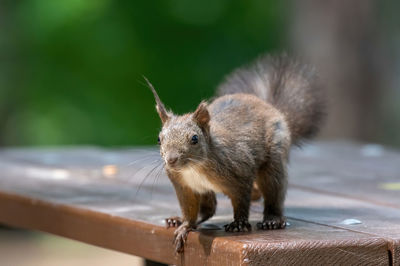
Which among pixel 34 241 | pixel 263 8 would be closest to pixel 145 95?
→ pixel 263 8

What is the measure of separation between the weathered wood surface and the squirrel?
8 cm

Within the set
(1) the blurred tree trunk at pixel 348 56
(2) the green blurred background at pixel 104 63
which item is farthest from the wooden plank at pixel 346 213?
(2) the green blurred background at pixel 104 63

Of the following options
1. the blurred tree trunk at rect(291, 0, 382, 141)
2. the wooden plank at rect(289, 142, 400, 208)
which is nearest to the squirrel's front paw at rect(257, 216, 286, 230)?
the wooden plank at rect(289, 142, 400, 208)

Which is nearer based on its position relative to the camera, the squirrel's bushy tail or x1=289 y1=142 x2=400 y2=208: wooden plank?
the squirrel's bushy tail

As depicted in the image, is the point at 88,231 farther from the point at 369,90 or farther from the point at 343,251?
the point at 369,90

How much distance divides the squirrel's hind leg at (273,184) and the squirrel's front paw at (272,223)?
0.05 metres

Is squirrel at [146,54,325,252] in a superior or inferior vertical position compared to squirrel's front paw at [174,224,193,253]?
superior

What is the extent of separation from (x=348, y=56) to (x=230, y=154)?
17.0 ft

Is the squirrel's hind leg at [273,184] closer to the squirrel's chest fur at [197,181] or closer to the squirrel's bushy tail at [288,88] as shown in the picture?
the squirrel's chest fur at [197,181]

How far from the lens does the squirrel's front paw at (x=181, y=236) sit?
277 centimetres

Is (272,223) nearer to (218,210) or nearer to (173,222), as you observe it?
(173,222)

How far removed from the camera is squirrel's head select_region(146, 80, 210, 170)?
2.65m

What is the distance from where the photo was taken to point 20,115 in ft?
30.9

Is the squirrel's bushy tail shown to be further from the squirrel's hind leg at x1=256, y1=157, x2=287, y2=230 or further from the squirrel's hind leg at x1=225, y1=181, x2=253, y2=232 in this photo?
the squirrel's hind leg at x1=225, y1=181, x2=253, y2=232
